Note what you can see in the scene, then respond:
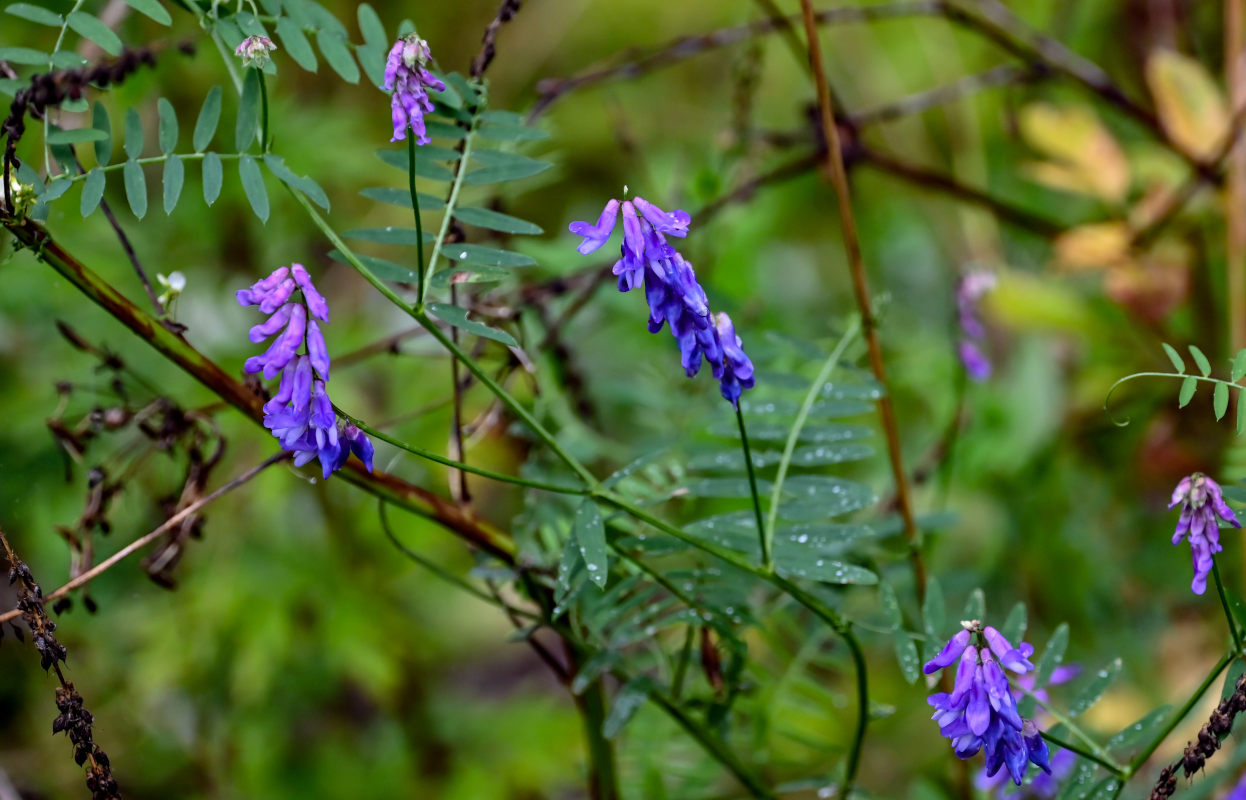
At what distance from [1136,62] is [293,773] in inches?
83.9

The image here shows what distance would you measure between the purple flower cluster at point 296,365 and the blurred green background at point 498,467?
0.58 meters

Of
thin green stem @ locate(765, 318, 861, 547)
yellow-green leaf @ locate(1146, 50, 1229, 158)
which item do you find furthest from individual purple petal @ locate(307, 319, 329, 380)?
yellow-green leaf @ locate(1146, 50, 1229, 158)

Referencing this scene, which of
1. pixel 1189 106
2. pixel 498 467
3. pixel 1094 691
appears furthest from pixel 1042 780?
pixel 498 467

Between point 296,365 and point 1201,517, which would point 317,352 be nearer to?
point 296,365

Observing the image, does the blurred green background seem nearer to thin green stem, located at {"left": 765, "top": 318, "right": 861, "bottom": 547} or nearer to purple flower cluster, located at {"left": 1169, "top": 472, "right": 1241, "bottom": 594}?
thin green stem, located at {"left": 765, "top": 318, "right": 861, "bottom": 547}

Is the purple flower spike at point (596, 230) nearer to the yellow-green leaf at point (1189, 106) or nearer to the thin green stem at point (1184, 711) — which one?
the thin green stem at point (1184, 711)

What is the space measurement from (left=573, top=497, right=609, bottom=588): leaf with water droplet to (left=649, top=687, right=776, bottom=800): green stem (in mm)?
204

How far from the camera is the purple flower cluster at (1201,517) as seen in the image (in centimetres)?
62

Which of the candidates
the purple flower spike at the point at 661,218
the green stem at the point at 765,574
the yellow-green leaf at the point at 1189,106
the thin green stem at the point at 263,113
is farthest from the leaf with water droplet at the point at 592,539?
the yellow-green leaf at the point at 1189,106

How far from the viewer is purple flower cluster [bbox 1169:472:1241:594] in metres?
0.62

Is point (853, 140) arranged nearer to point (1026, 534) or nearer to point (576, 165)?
point (1026, 534)

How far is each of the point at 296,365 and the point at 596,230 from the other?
191 millimetres

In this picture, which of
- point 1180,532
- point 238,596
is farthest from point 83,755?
point 238,596

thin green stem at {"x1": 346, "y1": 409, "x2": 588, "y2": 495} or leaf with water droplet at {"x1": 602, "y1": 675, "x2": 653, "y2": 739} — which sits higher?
thin green stem at {"x1": 346, "y1": 409, "x2": 588, "y2": 495}
